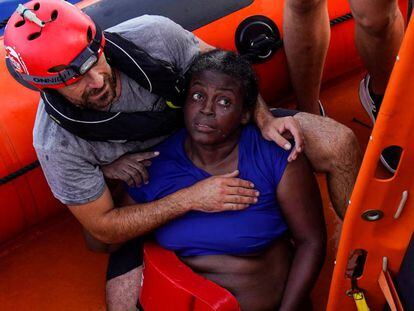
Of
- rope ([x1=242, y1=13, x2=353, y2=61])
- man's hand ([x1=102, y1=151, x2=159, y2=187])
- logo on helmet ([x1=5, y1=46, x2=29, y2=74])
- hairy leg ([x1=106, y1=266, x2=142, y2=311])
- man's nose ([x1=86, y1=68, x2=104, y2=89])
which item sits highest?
logo on helmet ([x1=5, y1=46, x2=29, y2=74])

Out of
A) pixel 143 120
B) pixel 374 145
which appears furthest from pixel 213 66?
pixel 374 145

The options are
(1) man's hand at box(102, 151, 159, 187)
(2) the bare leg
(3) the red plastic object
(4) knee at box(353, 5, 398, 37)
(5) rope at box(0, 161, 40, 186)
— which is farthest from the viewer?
(2) the bare leg

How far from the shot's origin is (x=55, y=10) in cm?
196

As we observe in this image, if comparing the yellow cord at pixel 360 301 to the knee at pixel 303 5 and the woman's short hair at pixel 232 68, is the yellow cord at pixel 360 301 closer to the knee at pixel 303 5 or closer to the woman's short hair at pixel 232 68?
the woman's short hair at pixel 232 68

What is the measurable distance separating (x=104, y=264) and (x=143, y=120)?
2.64 feet

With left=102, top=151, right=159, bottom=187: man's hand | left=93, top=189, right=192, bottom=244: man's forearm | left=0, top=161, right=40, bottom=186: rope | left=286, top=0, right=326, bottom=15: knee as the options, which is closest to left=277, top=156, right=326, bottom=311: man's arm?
left=93, top=189, right=192, bottom=244: man's forearm

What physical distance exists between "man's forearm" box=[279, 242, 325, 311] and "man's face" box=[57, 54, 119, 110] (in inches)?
32.8

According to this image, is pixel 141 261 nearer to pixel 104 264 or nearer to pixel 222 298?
pixel 104 264

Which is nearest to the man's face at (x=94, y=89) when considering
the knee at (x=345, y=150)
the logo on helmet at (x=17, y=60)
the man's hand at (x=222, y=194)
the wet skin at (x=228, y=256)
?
the logo on helmet at (x=17, y=60)

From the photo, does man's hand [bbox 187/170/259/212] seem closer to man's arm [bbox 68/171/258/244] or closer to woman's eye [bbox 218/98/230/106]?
man's arm [bbox 68/171/258/244]

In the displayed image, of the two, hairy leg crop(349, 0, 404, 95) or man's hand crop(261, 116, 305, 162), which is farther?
hairy leg crop(349, 0, 404, 95)

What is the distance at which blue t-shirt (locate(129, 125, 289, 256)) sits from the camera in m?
2.18

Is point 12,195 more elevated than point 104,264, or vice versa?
point 12,195

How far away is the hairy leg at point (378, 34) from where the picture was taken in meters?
2.38
